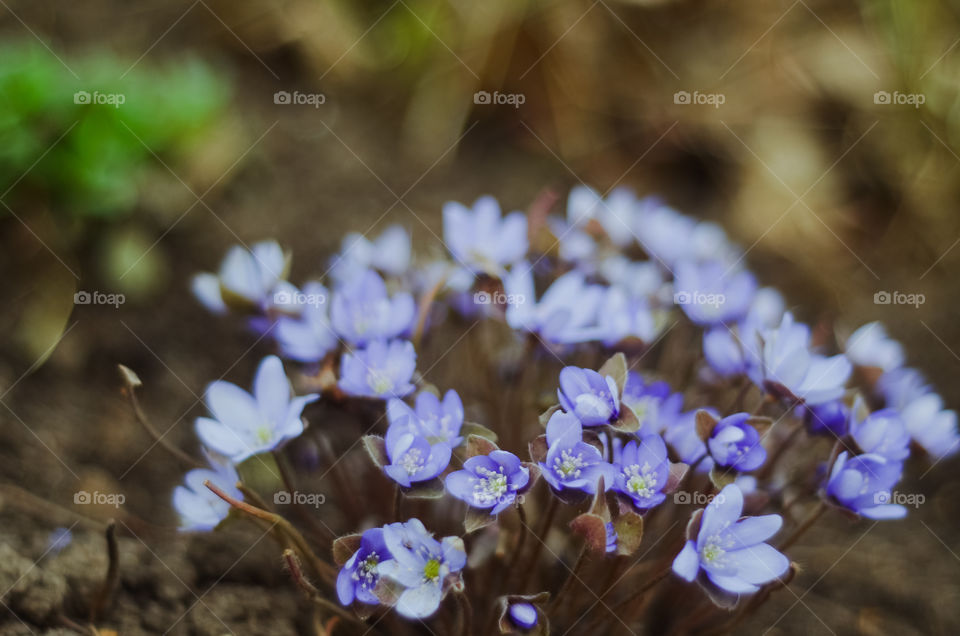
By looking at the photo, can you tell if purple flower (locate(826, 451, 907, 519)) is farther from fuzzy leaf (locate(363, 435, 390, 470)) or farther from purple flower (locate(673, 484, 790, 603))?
fuzzy leaf (locate(363, 435, 390, 470))

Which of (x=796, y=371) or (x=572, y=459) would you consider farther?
(x=796, y=371)

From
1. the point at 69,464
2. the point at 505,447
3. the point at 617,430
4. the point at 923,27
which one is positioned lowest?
the point at 69,464

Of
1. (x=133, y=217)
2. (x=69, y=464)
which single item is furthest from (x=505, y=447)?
(x=133, y=217)

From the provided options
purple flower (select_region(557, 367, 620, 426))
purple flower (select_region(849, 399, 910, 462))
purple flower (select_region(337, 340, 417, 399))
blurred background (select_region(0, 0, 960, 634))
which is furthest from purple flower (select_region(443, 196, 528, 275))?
blurred background (select_region(0, 0, 960, 634))

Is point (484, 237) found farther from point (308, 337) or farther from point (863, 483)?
point (863, 483)

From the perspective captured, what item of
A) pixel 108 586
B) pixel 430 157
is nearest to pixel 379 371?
pixel 108 586

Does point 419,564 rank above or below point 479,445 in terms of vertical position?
below

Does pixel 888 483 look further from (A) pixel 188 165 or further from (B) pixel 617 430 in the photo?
(A) pixel 188 165
